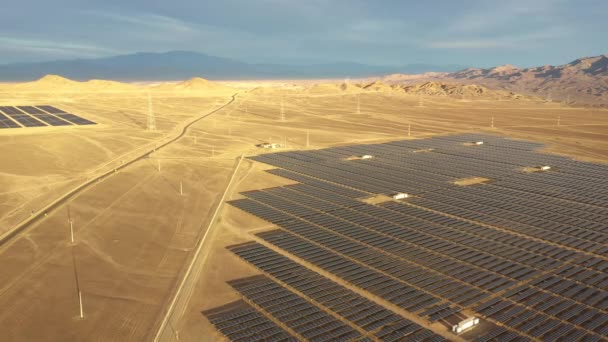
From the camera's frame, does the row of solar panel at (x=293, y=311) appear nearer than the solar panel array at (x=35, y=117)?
Yes

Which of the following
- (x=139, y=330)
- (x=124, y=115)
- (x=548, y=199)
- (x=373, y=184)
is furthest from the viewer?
(x=124, y=115)

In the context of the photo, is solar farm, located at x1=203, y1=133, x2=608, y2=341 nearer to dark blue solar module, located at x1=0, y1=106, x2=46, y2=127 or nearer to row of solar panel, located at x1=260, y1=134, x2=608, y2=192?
row of solar panel, located at x1=260, y1=134, x2=608, y2=192

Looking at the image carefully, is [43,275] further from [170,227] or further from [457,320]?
[457,320]

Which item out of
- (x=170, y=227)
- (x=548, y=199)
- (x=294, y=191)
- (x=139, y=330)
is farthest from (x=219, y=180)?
(x=548, y=199)

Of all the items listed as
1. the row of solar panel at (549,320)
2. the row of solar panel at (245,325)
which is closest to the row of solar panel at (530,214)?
the row of solar panel at (549,320)

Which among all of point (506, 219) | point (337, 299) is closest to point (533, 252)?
point (506, 219)

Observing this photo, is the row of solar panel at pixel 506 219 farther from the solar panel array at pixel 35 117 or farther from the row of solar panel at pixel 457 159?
the solar panel array at pixel 35 117

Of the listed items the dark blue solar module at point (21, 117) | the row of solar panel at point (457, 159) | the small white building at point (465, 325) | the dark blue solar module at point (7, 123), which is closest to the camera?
the small white building at point (465, 325)
